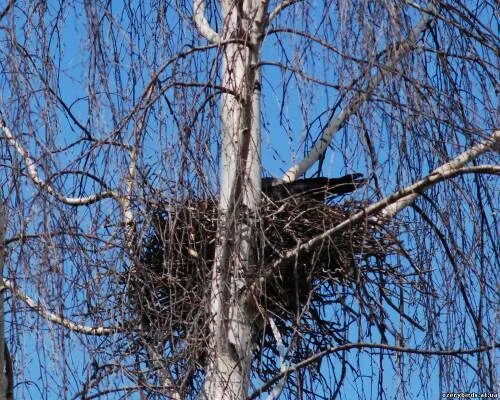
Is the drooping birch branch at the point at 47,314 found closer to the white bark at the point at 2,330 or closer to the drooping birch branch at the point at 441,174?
the white bark at the point at 2,330

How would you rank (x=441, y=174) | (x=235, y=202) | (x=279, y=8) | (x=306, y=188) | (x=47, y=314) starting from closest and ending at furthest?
(x=47, y=314), (x=235, y=202), (x=441, y=174), (x=279, y=8), (x=306, y=188)

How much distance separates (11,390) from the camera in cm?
316

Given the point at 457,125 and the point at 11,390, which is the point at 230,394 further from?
the point at 457,125

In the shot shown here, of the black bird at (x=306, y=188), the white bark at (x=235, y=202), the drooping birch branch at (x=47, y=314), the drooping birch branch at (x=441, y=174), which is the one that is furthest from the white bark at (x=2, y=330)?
the black bird at (x=306, y=188)

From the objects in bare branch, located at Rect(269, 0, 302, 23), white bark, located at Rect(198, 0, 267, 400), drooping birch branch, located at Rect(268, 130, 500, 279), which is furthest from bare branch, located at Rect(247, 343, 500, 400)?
bare branch, located at Rect(269, 0, 302, 23)

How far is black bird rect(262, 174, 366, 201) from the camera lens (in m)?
4.44

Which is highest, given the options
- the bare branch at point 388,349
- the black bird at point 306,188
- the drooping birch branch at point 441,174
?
the black bird at point 306,188

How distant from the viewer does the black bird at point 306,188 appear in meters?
4.44

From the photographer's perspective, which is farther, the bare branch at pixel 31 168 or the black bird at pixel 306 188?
the black bird at pixel 306 188

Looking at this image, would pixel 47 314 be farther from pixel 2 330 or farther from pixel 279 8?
pixel 279 8

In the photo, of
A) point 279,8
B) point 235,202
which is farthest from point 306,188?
point 235,202

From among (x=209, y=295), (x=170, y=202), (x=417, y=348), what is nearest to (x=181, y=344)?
(x=209, y=295)

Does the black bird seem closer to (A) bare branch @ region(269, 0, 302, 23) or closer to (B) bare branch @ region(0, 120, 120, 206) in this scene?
(A) bare branch @ region(269, 0, 302, 23)

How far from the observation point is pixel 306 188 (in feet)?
14.9
